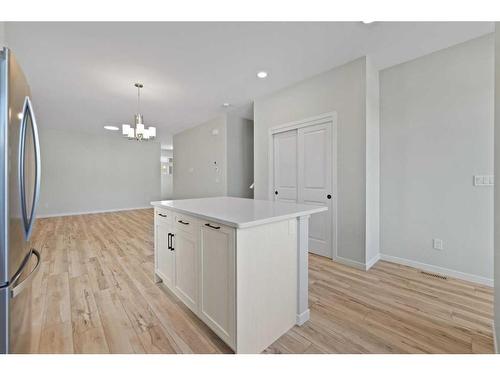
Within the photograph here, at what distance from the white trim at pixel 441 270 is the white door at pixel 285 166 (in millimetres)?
1502

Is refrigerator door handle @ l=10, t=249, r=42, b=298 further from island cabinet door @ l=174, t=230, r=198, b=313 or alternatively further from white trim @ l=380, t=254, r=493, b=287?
white trim @ l=380, t=254, r=493, b=287

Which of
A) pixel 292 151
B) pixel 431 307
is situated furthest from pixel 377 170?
pixel 431 307

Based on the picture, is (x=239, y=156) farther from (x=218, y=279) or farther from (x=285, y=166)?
(x=218, y=279)

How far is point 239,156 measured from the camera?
534 cm

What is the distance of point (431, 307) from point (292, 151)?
2.44m

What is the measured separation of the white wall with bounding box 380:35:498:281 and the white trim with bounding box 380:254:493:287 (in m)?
0.04

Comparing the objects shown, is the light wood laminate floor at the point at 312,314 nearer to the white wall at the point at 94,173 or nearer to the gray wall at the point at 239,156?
the gray wall at the point at 239,156

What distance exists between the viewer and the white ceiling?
2125 mm

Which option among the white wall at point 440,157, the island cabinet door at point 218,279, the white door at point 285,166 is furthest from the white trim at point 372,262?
the island cabinet door at point 218,279

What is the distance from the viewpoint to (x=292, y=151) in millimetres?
3471

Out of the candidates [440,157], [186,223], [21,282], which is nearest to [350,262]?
[440,157]

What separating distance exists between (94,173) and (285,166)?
21.6 ft

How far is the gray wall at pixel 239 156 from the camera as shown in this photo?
16.9 ft
